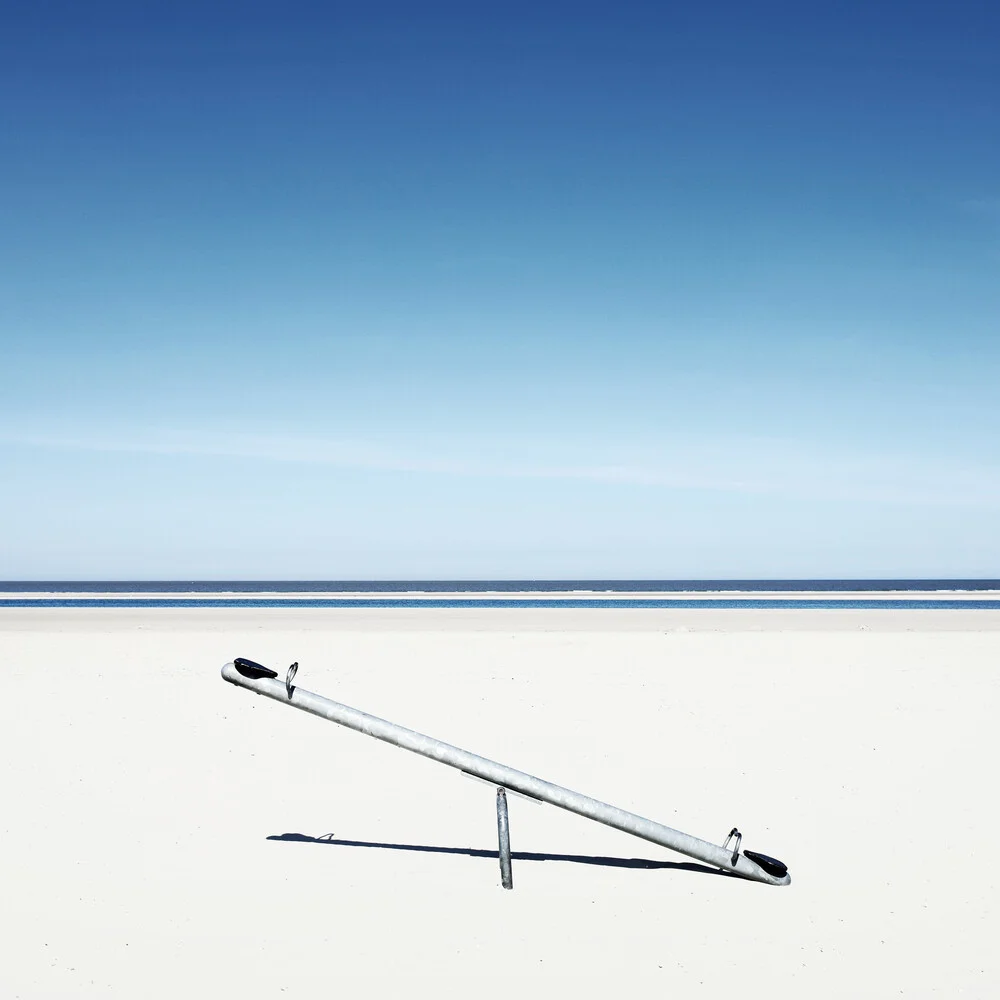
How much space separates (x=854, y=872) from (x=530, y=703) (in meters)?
6.96

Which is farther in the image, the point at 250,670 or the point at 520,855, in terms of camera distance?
the point at 520,855

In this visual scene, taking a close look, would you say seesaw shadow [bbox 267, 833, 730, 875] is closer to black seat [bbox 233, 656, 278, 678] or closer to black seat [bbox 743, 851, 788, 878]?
black seat [bbox 743, 851, 788, 878]

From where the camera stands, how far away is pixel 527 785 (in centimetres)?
582

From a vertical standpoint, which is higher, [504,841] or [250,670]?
[250,670]

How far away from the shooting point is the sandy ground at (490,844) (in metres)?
4.62

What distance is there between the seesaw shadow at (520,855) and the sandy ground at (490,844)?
1.1 inches

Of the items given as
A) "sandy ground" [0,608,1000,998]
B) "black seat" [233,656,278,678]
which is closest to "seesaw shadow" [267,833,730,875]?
"sandy ground" [0,608,1000,998]

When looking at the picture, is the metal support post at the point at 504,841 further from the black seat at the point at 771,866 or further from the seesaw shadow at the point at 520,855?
the black seat at the point at 771,866

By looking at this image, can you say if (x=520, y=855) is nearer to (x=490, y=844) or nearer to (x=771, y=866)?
(x=490, y=844)

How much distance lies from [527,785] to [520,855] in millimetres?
873

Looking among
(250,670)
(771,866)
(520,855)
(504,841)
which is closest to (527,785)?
(504,841)

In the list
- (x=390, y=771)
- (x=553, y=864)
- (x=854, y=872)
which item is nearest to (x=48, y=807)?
(x=390, y=771)

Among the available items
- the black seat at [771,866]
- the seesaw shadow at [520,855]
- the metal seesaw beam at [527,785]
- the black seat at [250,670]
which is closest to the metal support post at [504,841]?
the metal seesaw beam at [527,785]

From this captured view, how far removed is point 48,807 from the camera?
7.45 metres
